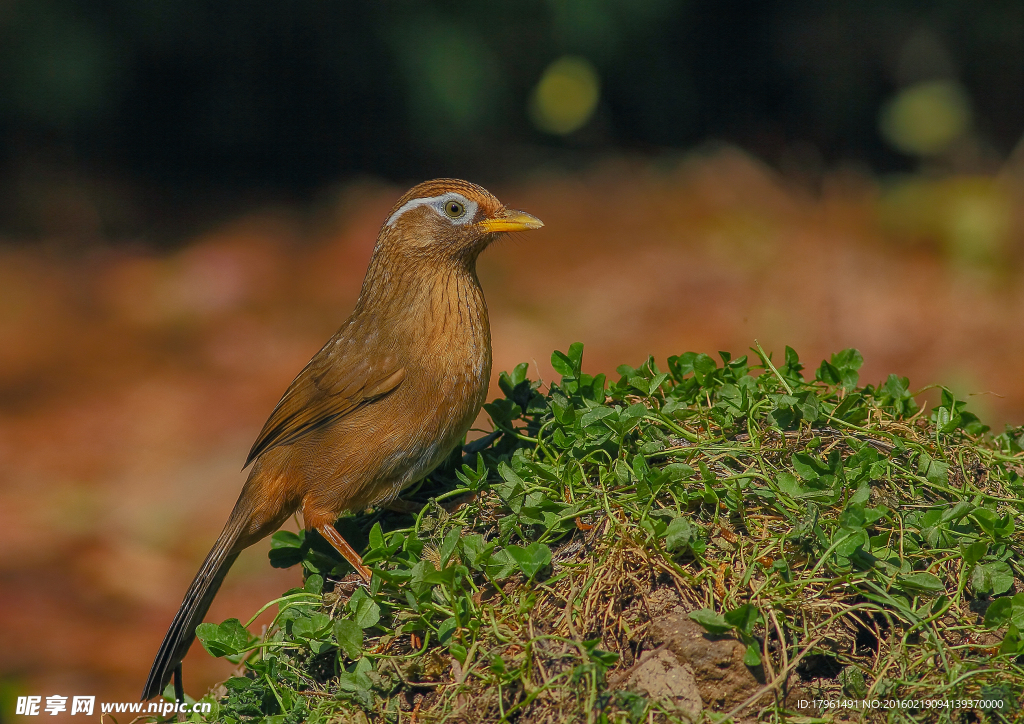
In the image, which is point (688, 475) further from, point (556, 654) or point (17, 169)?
point (17, 169)

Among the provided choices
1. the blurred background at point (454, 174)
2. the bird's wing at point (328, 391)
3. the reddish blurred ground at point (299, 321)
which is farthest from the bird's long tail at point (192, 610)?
the blurred background at point (454, 174)

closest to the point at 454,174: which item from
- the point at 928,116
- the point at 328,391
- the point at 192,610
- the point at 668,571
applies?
the point at 928,116

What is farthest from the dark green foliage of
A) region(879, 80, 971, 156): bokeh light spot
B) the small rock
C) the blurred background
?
region(879, 80, 971, 156): bokeh light spot

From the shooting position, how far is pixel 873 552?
2494 mm

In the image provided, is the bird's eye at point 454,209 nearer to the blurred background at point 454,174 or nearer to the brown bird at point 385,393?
the brown bird at point 385,393

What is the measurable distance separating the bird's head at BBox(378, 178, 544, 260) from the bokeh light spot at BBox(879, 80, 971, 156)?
7.56m

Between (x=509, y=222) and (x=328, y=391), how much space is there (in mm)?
1060

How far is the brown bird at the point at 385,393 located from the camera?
3.58m

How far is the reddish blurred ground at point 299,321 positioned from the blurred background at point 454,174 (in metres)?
0.03

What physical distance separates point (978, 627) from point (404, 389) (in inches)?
85.8

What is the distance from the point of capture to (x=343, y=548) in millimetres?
3301

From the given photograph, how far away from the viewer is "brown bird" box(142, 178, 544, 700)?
141 inches

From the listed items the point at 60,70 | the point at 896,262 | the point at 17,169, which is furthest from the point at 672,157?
the point at 17,169

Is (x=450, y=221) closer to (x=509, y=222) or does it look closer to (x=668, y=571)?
(x=509, y=222)
